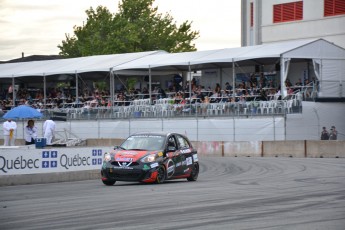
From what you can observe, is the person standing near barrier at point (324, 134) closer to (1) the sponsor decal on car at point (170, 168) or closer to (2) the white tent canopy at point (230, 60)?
(2) the white tent canopy at point (230, 60)

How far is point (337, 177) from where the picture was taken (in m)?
23.2

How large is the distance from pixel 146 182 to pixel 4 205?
6.19 metres

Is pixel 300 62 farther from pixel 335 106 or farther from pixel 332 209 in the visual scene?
pixel 332 209

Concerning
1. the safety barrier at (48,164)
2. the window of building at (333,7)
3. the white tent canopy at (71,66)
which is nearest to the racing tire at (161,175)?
the safety barrier at (48,164)

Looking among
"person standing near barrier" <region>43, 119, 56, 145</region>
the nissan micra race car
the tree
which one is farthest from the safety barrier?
the tree

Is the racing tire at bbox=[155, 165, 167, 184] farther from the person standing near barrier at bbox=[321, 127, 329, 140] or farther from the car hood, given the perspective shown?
the person standing near barrier at bbox=[321, 127, 329, 140]

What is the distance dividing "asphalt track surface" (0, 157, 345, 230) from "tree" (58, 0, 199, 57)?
5139cm

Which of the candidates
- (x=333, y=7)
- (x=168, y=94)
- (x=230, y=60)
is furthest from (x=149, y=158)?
(x=333, y=7)

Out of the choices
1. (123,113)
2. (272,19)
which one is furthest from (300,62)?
(272,19)

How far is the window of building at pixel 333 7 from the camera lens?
5472 cm

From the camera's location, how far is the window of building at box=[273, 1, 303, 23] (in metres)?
57.6

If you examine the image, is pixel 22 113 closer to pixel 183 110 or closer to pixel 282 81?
pixel 183 110

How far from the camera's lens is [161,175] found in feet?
69.3

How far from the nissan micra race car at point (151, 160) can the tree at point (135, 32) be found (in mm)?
51930
